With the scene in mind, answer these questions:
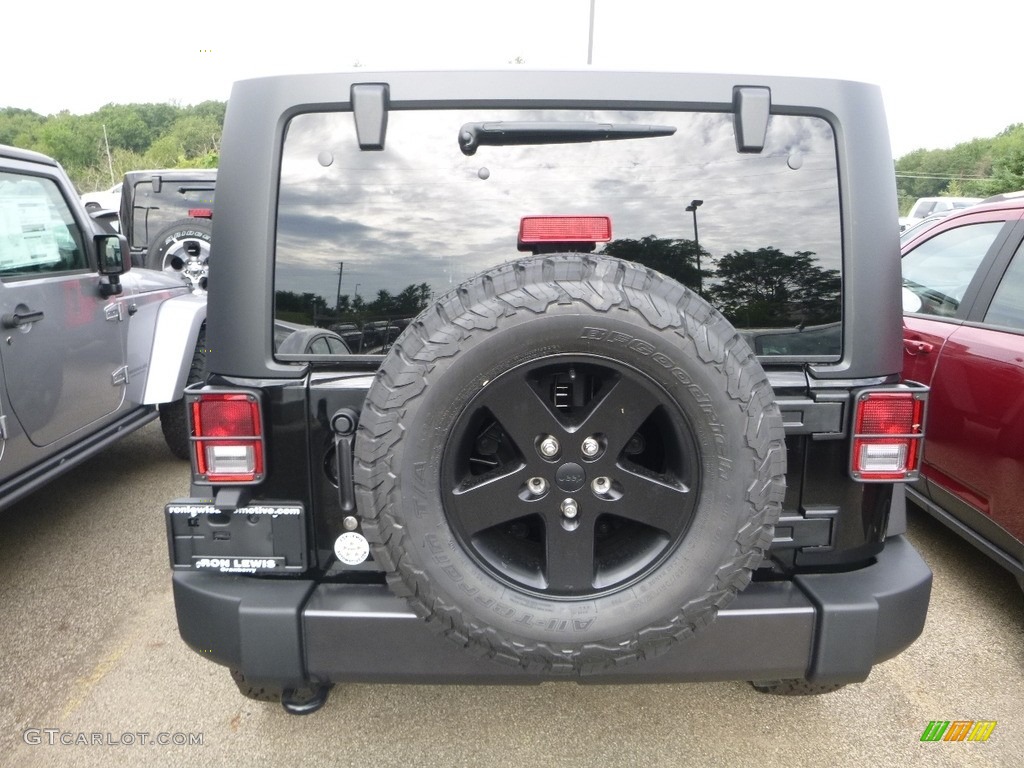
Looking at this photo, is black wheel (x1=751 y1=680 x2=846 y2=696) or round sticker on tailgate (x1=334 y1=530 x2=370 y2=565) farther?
black wheel (x1=751 y1=680 x2=846 y2=696)

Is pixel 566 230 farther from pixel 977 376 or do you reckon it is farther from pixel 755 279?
pixel 977 376

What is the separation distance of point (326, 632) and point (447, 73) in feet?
4.68

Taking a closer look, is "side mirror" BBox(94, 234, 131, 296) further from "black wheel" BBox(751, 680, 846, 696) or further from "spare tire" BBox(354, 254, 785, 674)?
"black wheel" BBox(751, 680, 846, 696)

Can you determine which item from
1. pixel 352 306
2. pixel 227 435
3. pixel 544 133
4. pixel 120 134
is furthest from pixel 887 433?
pixel 120 134

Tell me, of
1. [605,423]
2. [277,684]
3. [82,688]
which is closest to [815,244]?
[605,423]

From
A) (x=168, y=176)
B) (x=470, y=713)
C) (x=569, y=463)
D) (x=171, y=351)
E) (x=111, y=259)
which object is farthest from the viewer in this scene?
(x=168, y=176)

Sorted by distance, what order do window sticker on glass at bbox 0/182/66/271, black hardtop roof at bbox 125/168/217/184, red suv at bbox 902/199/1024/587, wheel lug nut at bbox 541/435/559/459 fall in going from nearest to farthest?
wheel lug nut at bbox 541/435/559/459 < red suv at bbox 902/199/1024/587 < window sticker on glass at bbox 0/182/66/271 < black hardtop roof at bbox 125/168/217/184

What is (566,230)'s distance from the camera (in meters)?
1.63

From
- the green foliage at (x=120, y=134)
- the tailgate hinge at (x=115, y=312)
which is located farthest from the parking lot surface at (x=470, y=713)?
the green foliage at (x=120, y=134)

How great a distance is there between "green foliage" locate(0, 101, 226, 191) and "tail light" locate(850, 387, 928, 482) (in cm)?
4799

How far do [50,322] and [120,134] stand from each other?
200ft

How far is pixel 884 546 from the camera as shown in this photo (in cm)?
200

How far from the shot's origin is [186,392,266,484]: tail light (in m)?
1.76

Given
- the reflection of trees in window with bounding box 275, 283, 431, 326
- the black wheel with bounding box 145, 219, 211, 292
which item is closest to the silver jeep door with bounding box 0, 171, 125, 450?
the reflection of trees in window with bounding box 275, 283, 431, 326
